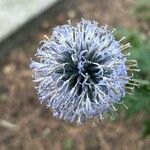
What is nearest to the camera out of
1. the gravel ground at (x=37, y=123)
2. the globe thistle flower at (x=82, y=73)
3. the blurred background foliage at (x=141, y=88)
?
the globe thistle flower at (x=82, y=73)

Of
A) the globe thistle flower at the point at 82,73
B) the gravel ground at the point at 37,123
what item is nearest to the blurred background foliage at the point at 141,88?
the globe thistle flower at the point at 82,73

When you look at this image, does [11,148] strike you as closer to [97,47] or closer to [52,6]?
[52,6]

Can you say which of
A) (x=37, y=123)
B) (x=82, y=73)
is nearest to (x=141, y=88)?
(x=82, y=73)

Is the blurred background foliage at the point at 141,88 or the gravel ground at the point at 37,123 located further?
the gravel ground at the point at 37,123

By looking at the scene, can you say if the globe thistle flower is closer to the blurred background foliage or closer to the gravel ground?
the blurred background foliage

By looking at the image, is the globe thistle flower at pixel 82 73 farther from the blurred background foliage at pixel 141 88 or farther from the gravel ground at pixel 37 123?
the gravel ground at pixel 37 123

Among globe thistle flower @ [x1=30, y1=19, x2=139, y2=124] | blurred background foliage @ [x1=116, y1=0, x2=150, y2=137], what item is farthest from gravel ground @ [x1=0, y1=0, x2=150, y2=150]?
globe thistle flower @ [x1=30, y1=19, x2=139, y2=124]

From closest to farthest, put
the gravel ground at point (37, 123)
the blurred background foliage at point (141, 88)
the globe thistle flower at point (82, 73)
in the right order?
the globe thistle flower at point (82, 73) → the blurred background foliage at point (141, 88) → the gravel ground at point (37, 123)

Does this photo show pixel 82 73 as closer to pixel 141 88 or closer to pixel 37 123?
pixel 141 88

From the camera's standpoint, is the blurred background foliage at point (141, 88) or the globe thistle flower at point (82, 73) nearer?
the globe thistle flower at point (82, 73)
